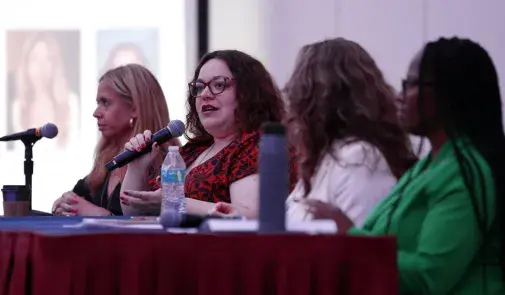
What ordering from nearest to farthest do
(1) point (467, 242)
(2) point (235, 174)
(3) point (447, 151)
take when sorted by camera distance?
(1) point (467, 242) → (3) point (447, 151) → (2) point (235, 174)

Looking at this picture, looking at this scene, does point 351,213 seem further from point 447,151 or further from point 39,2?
point 39,2

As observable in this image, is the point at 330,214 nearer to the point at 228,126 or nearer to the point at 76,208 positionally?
the point at 228,126

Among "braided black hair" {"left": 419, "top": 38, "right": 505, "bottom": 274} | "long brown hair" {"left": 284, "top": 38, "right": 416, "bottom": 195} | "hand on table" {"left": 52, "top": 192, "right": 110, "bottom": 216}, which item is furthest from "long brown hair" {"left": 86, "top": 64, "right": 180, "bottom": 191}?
"braided black hair" {"left": 419, "top": 38, "right": 505, "bottom": 274}

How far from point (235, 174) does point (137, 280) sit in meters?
1.34

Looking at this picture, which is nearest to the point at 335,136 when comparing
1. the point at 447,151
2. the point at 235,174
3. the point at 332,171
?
the point at 332,171

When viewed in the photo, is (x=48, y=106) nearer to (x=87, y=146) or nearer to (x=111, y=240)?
(x=87, y=146)

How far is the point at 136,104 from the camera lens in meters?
3.56

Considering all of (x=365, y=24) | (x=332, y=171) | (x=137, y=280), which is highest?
(x=365, y=24)

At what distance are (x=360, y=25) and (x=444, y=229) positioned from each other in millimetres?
3057

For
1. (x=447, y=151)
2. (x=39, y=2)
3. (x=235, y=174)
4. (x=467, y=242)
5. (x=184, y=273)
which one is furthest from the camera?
Result: (x=39, y=2)

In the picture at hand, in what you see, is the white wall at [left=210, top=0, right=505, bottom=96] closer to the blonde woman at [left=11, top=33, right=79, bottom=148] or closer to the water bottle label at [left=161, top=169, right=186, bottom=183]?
the blonde woman at [left=11, top=33, right=79, bottom=148]

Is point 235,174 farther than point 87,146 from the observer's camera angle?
No

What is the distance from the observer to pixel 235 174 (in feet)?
9.59

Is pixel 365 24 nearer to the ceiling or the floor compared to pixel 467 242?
nearer to the ceiling
